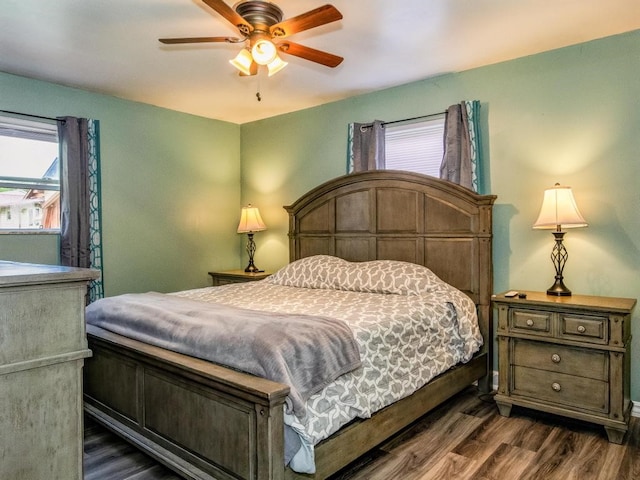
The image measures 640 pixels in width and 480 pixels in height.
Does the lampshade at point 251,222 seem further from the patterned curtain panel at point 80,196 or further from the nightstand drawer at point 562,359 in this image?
the nightstand drawer at point 562,359

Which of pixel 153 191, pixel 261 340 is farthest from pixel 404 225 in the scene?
pixel 153 191

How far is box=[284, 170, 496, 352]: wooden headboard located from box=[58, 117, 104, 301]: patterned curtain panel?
1.84m

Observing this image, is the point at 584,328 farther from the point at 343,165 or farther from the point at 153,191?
the point at 153,191

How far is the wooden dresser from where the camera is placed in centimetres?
112

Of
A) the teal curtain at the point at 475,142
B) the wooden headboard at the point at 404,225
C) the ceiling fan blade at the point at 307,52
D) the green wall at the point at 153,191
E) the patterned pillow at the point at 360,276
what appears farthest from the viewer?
the green wall at the point at 153,191

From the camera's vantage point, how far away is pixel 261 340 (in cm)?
190

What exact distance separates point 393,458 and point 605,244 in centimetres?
203

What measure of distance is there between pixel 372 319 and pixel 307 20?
5.17ft

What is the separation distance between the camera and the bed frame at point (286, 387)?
5.87ft

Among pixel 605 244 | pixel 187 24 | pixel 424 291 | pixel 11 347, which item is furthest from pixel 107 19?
pixel 605 244

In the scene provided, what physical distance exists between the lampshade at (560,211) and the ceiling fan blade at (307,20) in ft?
5.94

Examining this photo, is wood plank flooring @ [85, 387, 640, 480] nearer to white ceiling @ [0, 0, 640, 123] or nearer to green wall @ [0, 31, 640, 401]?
green wall @ [0, 31, 640, 401]

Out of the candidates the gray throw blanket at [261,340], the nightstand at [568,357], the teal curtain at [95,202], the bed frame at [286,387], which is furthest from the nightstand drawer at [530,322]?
the teal curtain at [95,202]

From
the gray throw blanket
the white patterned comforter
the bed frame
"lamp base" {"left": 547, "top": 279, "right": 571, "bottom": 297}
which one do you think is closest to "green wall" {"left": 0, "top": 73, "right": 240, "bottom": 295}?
the bed frame
